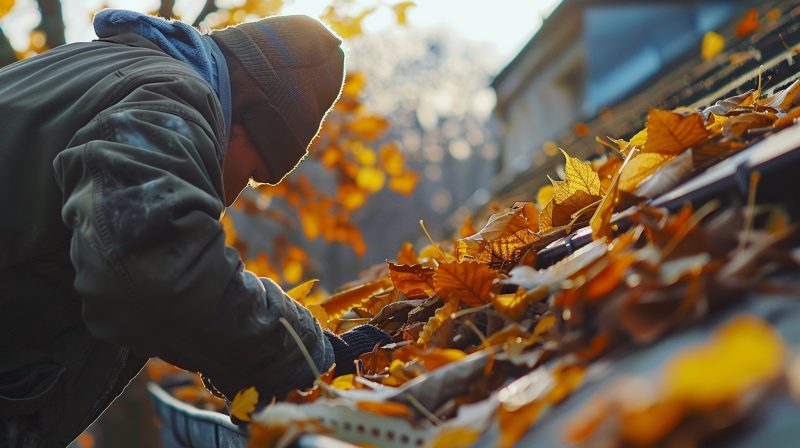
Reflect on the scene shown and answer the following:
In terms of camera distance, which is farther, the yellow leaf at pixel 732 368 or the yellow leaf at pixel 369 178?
the yellow leaf at pixel 369 178

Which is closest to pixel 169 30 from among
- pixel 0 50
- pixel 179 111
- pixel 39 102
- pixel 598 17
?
pixel 39 102

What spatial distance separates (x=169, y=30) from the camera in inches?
77.4

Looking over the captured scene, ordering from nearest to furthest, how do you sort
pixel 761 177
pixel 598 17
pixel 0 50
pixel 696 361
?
1. pixel 696 361
2. pixel 761 177
3. pixel 0 50
4. pixel 598 17

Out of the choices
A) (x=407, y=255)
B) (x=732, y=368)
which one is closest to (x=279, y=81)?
(x=407, y=255)

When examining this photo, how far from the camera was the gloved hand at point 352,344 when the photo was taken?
1.56 meters

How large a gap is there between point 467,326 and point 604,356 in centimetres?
46

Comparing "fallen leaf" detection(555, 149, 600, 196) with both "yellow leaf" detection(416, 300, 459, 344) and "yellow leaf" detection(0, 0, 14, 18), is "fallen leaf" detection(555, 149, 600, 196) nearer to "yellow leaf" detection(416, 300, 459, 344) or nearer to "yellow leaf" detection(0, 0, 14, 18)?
"yellow leaf" detection(416, 300, 459, 344)

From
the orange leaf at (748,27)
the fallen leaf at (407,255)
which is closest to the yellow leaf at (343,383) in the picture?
the fallen leaf at (407,255)

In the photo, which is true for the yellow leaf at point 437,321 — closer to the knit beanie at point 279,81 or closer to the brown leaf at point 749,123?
the brown leaf at point 749,123

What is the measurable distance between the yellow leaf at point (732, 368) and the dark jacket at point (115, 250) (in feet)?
3.03

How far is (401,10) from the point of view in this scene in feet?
16.7

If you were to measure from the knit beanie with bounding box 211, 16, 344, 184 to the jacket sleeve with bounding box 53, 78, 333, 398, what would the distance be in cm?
62

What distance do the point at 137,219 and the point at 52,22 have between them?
4.90 m

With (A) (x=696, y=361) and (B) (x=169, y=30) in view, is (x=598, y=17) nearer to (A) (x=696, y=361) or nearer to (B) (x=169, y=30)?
(B) (x=169, y=30)
